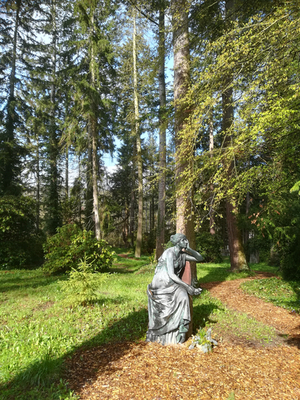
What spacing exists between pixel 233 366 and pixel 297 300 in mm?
4028

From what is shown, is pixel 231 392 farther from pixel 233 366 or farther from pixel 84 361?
pixel 84 361

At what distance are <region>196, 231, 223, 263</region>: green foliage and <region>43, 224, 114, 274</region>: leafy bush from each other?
640 centimetres

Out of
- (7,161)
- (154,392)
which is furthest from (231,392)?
(7,161)

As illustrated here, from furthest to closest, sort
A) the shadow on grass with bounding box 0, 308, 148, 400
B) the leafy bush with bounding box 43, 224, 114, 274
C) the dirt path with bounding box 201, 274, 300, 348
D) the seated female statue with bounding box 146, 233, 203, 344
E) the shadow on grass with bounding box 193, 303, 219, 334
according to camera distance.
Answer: the leafy bush with bounding box 43, 224, 114, 274
the dirt path with bounding box 201, 274, 300, 348
the shadow on grass with bounding box 193, 303, 219, 334
the seated female statue with bounding box 146, 233, 203, 344
the shadow on grass with bounding box 0, 308, 148, 400

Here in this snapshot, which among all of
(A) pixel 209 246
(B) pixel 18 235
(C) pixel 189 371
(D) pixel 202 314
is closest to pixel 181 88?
(D) pixel 202 314

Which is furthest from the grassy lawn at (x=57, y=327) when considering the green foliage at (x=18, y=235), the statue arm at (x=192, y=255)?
the green foliage at (x=18, y=235)

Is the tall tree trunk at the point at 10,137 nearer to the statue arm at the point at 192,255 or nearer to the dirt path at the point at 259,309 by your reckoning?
the dirt path at the point at 259,309

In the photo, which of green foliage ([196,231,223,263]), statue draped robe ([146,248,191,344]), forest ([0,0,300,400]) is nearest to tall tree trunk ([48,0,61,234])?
forest ([0,0,300,400])

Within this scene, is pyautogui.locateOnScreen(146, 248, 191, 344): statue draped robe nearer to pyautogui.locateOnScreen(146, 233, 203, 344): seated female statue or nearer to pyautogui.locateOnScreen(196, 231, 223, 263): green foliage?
pyautogui.locateOnScreen(146, 233, 203, 344): seated female statue

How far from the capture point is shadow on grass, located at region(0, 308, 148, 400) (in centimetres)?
280

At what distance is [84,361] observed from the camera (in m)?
3.56

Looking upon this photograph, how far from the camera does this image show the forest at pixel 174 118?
432 centimetres

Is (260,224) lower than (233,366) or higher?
higher

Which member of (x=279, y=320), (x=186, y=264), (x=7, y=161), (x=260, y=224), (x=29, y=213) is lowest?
(x=279, y=320)
